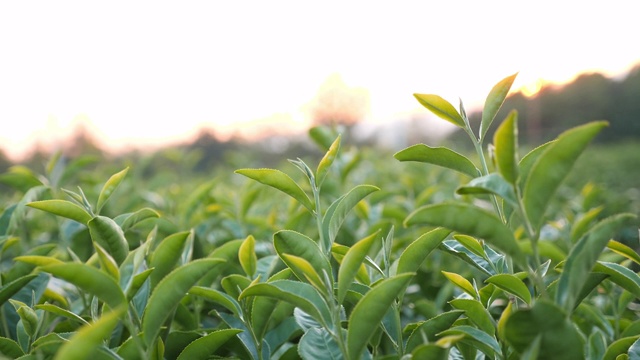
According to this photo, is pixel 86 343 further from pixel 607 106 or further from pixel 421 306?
pixel 607 106

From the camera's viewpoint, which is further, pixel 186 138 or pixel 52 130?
pixel 186 138

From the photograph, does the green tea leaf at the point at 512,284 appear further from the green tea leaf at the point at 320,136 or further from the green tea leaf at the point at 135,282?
the green tea leaf at the point at 320,136

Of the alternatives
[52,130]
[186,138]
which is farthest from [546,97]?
[52,130]

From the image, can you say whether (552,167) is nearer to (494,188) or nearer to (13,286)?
(494,188)

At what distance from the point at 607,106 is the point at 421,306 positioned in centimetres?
2869

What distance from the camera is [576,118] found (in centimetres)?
2545

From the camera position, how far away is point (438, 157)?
99cm

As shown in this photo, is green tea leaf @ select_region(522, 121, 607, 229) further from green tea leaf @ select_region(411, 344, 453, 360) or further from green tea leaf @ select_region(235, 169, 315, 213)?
green tea leaf @ select_region(235, 169, 315, 213)

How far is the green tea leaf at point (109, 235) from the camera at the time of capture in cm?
94

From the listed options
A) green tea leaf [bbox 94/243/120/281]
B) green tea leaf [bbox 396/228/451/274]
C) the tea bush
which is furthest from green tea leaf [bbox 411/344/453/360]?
green tea leaf [bbox 94/243/120/281]

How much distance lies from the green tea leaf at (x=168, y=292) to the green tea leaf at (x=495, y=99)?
53 cm

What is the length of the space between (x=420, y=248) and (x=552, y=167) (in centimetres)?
29

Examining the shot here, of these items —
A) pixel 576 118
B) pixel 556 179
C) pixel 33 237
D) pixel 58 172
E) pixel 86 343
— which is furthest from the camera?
pixel 576 118

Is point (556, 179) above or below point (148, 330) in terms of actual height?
above
